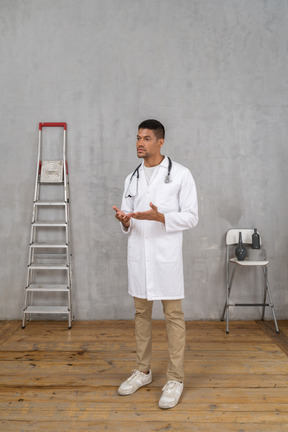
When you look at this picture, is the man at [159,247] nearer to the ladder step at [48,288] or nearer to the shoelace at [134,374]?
the shoelace at [134,374]

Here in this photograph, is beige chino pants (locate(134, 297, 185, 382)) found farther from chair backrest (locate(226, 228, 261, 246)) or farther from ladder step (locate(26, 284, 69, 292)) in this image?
chair backrest (locate(226, 228, 261, 246))

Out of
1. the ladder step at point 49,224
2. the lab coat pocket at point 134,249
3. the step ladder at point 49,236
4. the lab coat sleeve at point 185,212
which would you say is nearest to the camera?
the lab coat sleeve at point 185,212

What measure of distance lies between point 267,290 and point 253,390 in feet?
5.51

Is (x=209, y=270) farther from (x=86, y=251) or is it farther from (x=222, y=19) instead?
(x=222, y=19)

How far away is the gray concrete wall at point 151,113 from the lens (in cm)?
396

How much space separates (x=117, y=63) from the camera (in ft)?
13.1

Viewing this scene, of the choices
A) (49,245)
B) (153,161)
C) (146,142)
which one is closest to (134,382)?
(153,161)

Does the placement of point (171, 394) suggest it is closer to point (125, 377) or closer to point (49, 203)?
point (125, 377)

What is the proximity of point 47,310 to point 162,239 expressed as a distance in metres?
1.91

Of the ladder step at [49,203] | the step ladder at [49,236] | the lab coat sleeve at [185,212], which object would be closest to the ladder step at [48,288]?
→ the step ladder at [49,236]

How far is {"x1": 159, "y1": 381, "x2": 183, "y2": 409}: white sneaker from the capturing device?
2.22m

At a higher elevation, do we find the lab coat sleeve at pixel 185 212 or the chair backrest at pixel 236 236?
the lab coat sleeve at pixel 185 212

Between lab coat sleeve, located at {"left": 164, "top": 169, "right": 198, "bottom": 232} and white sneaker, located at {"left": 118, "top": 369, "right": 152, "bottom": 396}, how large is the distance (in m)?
1.01

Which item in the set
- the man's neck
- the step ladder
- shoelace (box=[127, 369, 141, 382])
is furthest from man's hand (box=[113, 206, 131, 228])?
the step ladder
